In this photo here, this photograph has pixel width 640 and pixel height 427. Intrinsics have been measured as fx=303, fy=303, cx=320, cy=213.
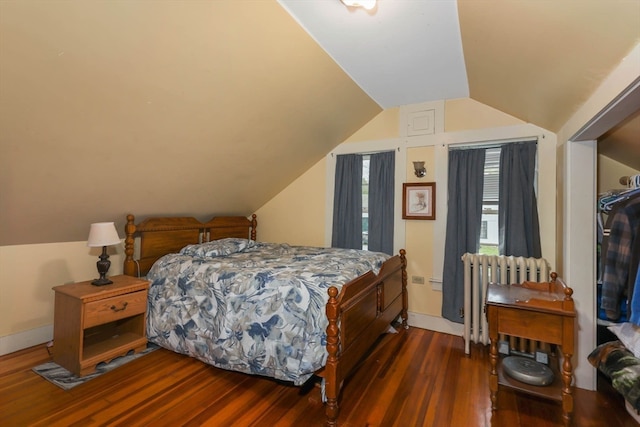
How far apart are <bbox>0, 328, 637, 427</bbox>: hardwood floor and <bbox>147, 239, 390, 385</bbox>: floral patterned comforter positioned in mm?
182

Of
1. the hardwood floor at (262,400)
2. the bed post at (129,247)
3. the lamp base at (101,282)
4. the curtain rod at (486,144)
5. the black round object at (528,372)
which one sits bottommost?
the hardwood floor at (262,400)

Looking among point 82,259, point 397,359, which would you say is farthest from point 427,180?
point 82,259

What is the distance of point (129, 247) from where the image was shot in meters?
2.94

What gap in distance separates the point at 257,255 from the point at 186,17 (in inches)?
85.1

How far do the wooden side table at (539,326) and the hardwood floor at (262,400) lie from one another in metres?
0.17

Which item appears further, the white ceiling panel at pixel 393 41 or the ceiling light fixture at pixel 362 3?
the white ceiling panel at pixel 393 41

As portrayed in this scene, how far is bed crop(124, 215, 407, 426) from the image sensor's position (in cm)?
193

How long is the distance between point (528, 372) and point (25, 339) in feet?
13.1

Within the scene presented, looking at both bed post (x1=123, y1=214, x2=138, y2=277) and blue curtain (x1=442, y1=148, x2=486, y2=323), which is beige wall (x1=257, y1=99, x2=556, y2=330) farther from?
bed post (x1=123, y1=214, x2=138, y2=277)

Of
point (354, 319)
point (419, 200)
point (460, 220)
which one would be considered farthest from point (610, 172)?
point (354, 319)

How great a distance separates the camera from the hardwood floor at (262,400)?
184cm

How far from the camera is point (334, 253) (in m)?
3.16

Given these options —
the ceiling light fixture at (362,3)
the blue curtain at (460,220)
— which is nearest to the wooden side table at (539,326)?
the blue curtain at (460,220)

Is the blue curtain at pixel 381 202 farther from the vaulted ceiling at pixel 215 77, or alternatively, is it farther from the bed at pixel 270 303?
the vaulted ceiling at pixel 215 77
